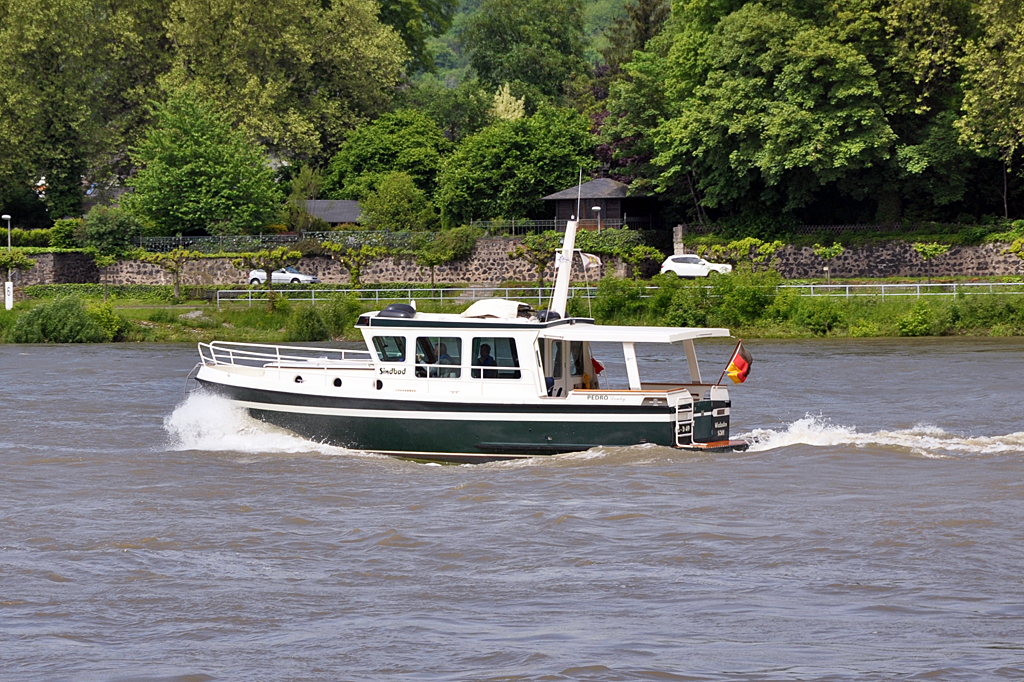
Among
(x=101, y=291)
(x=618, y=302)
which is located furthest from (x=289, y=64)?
(x=618, y=302)

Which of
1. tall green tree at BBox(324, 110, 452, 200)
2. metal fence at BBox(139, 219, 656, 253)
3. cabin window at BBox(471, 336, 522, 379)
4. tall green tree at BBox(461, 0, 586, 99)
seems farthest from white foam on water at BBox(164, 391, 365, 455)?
tall green tree at BBox(461, 0, 586, 99)

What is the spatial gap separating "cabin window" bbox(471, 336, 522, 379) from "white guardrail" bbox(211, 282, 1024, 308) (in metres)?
23.9

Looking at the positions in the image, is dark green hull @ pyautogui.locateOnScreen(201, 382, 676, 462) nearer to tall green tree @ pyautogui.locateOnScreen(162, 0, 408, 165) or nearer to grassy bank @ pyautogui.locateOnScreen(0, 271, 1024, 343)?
grassy bank @ pyautogui.locateOnScreen(0, 271, 1024, 343)

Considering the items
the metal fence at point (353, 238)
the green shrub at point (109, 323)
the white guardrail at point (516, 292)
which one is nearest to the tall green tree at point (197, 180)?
the metal fence at point (353, 238)

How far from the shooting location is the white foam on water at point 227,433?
22013mm

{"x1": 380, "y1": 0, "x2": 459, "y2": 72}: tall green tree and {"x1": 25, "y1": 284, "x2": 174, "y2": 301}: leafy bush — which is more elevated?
{"x1": 380, "y1": 0, "x2": 459, "y2": 72}: tall green tree

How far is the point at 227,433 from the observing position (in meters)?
23.0

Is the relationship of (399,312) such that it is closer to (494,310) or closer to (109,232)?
(494,310)

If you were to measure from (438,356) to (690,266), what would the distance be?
37.2 metres

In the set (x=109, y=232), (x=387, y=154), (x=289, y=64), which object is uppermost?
(x=289, y=64)

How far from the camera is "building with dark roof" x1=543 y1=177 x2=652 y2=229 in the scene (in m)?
64.6

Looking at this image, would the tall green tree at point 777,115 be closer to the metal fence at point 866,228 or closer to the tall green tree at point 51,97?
the metal fence at point 866,228

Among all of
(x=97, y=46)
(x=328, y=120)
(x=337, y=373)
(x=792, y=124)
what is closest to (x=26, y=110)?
(x=97, y=46)

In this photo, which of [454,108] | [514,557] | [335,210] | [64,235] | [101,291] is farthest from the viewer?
[454,108]
